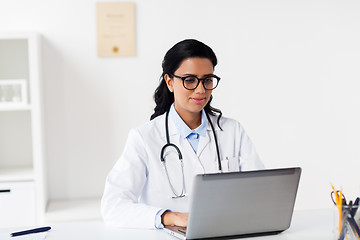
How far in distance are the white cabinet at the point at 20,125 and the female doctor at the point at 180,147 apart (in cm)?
115

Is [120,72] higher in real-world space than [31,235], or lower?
higher

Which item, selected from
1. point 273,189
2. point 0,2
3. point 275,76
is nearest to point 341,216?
point 273,189

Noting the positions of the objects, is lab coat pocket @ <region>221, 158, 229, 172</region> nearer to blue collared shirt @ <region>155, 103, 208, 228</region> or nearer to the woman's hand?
blue collared shirt @ <region>155, 103, 208, 228</region>

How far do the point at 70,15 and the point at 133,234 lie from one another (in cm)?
205

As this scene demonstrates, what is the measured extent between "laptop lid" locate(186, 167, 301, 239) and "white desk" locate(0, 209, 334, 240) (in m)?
0.08

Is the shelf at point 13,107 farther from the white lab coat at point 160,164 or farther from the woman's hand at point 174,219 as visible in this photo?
the woman's hand at point 174,219

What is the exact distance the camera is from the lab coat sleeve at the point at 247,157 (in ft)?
7.14

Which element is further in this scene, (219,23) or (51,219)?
(219,23)

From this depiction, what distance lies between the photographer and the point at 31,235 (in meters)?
1.64

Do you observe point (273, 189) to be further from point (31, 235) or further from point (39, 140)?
point (39, 140)

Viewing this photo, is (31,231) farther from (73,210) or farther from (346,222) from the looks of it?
(73,210)

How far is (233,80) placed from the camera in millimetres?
3516

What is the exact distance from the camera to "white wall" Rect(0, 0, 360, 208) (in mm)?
3365

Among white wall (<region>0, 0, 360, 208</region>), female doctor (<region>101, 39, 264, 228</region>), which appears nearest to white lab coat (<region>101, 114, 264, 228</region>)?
female doctor (<region>101, 39, 264, 228</region>)
